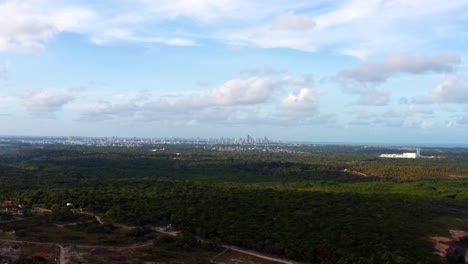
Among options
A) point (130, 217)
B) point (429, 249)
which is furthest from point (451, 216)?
point (130, 217)

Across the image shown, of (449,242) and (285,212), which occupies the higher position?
(285,212)

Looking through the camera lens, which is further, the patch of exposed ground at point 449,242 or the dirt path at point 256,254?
the patch of exposed ground at point 449,242

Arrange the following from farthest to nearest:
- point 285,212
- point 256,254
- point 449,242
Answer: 1. point 285,212
2. point 449,242
3. point 256,254

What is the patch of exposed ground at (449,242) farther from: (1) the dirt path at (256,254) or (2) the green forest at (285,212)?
(1) the dirt path at (256,254)

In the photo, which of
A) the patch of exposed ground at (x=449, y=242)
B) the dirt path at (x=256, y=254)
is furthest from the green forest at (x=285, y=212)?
the patch of exposed ground at (x=449, y=242)

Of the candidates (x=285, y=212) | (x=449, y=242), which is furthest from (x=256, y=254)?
(x=449, y=242)

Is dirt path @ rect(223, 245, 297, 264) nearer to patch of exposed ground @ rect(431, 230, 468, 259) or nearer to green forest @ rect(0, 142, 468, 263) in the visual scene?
green forest @ rect(0, 142, 468, 263)

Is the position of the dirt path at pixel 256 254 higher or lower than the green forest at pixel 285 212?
lower

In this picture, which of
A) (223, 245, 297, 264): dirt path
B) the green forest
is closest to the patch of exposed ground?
the green forest

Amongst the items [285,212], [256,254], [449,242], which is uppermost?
[285,212]

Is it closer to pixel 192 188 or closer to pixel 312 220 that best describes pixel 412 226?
pixel 312 220

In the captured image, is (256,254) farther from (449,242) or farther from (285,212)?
(449,242)
